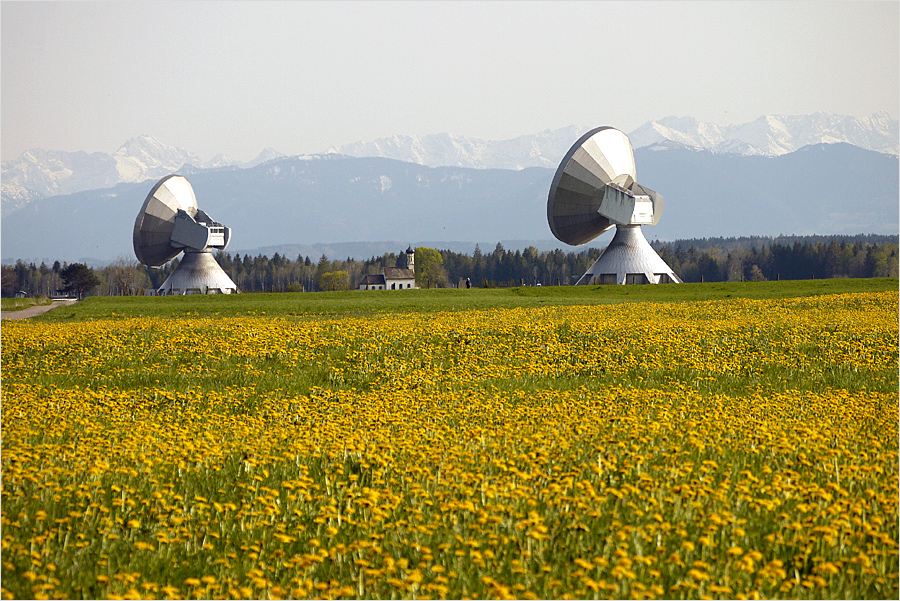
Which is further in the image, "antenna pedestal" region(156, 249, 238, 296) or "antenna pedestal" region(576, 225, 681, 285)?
"antenna pedestal" region(156, 249, 238, 296)

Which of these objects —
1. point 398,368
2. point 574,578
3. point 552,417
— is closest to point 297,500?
point 574,578

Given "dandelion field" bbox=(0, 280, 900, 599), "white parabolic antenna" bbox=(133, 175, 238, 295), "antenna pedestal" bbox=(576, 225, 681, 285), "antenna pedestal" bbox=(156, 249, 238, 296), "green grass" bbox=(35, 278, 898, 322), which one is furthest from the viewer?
"antenna pedestal" bbox=(156, 249, 238, 296)

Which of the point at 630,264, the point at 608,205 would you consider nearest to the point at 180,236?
the point at 608,205

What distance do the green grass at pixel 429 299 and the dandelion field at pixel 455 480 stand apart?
24.2 m

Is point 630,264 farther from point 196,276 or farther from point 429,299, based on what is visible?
point 196,276

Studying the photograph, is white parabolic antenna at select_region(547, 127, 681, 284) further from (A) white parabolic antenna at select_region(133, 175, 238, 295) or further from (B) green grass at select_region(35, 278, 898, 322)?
(A) white parabolic antenna at select_region(133, 175, 238, 295)

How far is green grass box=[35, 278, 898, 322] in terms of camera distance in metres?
43.0

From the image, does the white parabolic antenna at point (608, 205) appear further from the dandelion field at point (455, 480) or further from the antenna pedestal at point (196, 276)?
the dandelion field at point (455, 480)

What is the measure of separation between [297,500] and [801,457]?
5520mm

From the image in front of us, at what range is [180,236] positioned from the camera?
298 feet

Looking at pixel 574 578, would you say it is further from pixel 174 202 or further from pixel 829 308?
pixel 174 202

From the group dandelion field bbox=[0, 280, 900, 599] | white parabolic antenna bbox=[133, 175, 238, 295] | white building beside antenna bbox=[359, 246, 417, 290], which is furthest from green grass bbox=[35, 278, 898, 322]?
white building beside antenna bbox=[359, 246, 417, 290]

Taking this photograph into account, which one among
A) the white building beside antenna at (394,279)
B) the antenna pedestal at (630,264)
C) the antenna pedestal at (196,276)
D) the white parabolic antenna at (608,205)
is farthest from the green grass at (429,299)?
the white building beside antenna at (394,279)

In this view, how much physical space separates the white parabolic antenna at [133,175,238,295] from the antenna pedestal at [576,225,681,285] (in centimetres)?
4338
